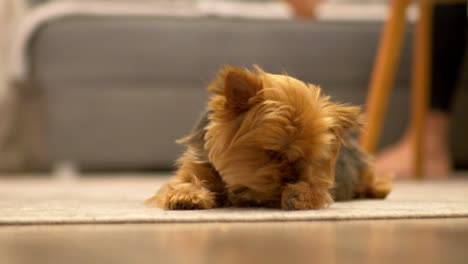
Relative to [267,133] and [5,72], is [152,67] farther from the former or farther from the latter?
[267,133]

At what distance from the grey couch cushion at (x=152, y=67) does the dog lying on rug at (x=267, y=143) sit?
6.39ft

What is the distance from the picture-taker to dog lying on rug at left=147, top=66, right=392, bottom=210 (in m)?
1.50

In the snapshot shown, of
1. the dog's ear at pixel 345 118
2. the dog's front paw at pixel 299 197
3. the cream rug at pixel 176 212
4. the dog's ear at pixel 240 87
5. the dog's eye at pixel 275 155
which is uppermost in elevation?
the dog's ear at pixel 240 87

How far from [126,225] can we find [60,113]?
7.80 ft

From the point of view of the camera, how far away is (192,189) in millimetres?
1638

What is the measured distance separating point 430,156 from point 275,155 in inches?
75.3

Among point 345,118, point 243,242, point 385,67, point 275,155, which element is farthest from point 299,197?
point 385,67

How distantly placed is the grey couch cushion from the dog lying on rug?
195cm

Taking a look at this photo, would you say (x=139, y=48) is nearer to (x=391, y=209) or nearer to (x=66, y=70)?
(x=66, y=70)

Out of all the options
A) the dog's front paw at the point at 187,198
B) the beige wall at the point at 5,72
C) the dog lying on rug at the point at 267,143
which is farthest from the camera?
the beige wall at the point at 5,72

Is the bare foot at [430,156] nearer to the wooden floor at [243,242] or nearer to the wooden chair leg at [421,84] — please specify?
the wooden chair leg at [421,84]

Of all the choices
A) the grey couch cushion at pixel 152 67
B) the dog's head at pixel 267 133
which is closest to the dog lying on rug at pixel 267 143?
the dog's head at pixel 267 133

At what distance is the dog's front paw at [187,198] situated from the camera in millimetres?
1604

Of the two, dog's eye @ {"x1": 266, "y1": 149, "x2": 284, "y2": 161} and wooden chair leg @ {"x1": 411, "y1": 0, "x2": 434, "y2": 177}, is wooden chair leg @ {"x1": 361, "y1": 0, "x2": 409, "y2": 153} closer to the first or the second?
wooden chair leg @ {"x1": 411, "y1": 0, "x2": 434, "y2": 177}
